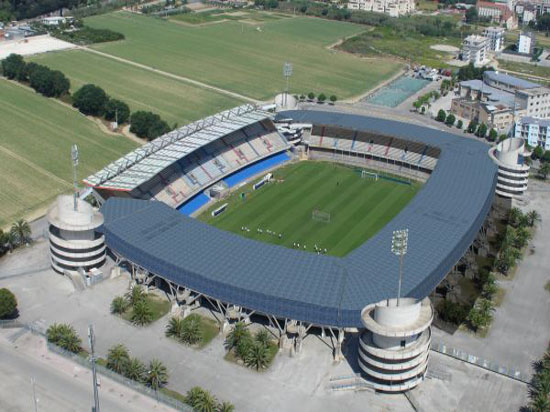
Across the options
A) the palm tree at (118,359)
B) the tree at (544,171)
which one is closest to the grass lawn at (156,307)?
the palm tree at (118,359)

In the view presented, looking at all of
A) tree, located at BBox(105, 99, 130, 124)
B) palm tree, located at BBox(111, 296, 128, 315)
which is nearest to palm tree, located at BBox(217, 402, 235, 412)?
palm tree, located at BBox(111, 296, 128, 315)

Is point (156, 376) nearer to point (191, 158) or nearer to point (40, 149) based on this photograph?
point (191, 158)

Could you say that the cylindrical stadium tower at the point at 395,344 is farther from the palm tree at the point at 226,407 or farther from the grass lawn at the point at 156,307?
the grass lawn at the point at 156,307

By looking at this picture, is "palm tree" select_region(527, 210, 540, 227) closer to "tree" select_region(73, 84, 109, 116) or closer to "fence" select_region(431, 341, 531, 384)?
"fence" select_region(431, 341, 531, 384)

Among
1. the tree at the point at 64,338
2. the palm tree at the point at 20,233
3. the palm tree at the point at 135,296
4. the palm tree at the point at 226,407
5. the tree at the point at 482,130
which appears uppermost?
the tree at the point at 482,130

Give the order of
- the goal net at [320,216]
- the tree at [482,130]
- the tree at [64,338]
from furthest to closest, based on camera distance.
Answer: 1. the tree at [482,130]
2. the goal net at [320,216]
3. the tree at [64,338]

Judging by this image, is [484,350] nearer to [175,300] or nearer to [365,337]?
[365,337]

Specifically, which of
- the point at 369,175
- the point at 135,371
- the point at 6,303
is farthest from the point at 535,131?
the point at 6,303
